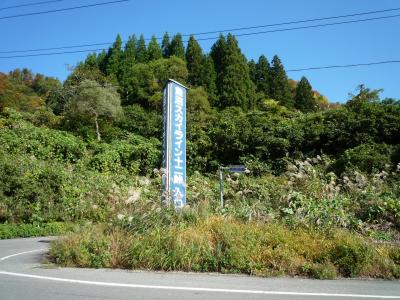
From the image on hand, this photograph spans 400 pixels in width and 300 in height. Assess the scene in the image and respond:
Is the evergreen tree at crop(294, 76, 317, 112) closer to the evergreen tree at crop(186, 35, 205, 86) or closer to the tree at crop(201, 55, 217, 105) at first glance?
the tree at crop(201, 55, 217, 105)

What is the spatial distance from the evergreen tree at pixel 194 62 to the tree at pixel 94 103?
14437 millimetres

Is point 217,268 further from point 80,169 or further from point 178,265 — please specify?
point 80,169

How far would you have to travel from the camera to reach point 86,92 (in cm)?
3719

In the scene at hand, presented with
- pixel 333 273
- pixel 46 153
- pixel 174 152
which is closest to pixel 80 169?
pixel 46 153

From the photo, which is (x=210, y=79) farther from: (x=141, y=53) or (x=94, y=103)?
(x=94, y=103)

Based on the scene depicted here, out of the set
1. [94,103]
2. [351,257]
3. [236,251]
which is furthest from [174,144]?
[94,103]

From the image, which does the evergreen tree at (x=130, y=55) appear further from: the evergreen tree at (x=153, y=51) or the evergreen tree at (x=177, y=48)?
the evergreen tree at (x=177, y=48)

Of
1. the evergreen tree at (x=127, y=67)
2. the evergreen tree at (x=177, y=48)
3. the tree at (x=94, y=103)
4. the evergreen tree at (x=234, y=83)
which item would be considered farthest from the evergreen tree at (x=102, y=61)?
the tree at (x=94, y=103)

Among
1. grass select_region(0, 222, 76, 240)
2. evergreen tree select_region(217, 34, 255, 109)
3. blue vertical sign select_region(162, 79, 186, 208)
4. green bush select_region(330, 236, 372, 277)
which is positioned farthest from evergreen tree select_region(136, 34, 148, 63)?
green bush select_region(330, 236, 372, 277)

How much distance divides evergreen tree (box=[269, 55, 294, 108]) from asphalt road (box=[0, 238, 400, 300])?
44401 mm

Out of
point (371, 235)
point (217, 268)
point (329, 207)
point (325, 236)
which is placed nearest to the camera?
point (217, 268)

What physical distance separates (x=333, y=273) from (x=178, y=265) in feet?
10.6

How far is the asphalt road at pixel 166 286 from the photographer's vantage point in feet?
23.5

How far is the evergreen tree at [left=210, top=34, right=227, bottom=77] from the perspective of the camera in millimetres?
54425
